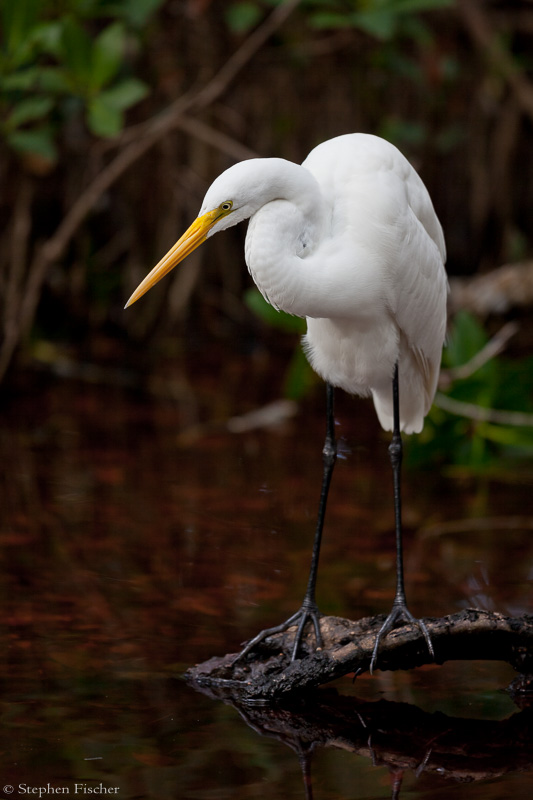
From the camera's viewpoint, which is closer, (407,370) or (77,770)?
(77,770)

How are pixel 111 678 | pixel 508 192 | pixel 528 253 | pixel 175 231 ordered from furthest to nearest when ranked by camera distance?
1. pixel 528 253
2. pixel 508 192
3. pixel 175 231
4. pixel 111 678

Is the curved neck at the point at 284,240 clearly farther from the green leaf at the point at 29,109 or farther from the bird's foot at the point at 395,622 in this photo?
the green leaf at the point at 29,109

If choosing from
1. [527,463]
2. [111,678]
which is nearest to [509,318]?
[527,463]

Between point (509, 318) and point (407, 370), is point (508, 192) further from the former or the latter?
point (407, 370)

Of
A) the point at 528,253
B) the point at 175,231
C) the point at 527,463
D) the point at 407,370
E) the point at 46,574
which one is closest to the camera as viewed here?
the point at 407,370

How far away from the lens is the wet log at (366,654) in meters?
2.56

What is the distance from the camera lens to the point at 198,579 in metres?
3.41

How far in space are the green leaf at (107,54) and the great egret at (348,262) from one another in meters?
1.92

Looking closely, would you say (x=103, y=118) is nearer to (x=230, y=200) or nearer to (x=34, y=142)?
(x=34, y=142)

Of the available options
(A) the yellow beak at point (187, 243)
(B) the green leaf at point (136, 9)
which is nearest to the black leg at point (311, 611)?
(A) the yellow beak at point (187, 243)

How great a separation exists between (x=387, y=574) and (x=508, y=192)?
4.57 metres

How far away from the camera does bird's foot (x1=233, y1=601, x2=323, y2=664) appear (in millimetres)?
2680

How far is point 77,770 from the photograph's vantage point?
221 centimetres

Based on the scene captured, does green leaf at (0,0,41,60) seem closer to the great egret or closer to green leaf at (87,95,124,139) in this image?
green leaf at (87,95,124,139)
